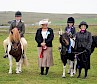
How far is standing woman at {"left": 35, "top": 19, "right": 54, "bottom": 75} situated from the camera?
41.6 ft

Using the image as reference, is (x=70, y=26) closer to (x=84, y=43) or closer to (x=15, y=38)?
(x=84, y=43)

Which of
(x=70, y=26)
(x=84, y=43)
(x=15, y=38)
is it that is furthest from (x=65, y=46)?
(x=15, y=38)

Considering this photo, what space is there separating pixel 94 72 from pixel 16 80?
3.54 m

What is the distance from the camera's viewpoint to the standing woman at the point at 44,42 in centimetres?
1267

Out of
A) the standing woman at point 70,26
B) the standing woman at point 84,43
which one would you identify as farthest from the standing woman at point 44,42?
the standing woman at point 84,43

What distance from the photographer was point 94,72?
1398 centimetres

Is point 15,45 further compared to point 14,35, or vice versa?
point 15,45

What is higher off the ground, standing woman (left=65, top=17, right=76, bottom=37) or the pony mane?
standing woman (left=65, top=17, right=76, bottom=37)

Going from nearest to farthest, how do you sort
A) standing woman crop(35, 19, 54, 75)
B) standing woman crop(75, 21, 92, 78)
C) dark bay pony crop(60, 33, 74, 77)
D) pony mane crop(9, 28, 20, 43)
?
dark bay pony crop(60, 33, 74, 77), standing woman crop(75, 21, 92, 78), pony mane crop(9, 28, 20, 43), standing woman crop(35, 19, 54, 75)

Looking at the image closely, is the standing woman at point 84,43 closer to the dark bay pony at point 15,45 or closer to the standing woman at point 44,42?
the standing woman at point 44,42

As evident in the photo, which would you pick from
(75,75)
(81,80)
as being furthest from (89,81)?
(75,75)

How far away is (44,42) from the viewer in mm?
12688

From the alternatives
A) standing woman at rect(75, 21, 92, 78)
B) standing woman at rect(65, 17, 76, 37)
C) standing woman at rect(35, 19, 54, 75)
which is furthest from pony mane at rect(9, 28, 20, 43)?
standing woman at rect(75, 21, 92, 78)

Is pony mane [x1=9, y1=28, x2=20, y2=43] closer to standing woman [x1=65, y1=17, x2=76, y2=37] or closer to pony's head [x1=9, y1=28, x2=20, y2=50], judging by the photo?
pony's head [x1=9, y1=28, x2=20, y2=50]
